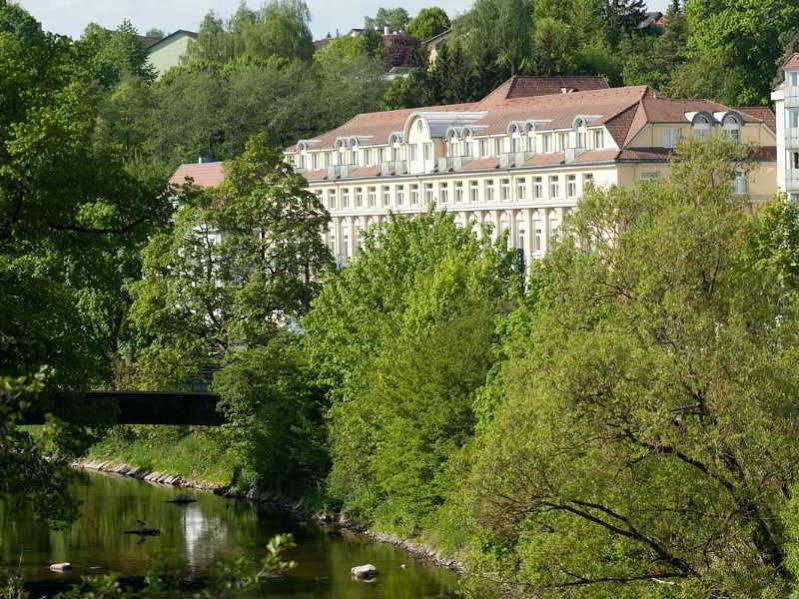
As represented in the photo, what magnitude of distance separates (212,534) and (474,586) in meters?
15.7

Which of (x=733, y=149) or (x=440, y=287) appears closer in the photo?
(x=733, y=149)

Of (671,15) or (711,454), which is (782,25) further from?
(711,454)

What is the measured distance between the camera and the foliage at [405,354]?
4319 cm

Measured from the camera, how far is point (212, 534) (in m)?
44.8

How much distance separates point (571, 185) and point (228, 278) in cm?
2464

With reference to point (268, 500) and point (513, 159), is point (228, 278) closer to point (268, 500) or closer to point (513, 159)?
point (268, 500)

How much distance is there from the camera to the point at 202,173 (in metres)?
93.3

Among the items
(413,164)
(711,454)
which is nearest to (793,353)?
(711,454)

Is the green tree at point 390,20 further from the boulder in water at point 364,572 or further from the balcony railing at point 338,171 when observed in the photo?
the boulder in water at point 364,572

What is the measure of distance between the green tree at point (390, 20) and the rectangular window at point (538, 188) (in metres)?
84.9

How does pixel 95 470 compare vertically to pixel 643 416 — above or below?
below

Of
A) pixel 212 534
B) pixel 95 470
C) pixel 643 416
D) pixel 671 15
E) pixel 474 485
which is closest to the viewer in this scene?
pixel 643 416

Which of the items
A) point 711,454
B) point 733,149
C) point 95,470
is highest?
point 733,149

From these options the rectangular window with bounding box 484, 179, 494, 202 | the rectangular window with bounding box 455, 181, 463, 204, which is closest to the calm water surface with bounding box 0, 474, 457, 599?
the rectangular window with bounding box 484, 179, 494, 202
